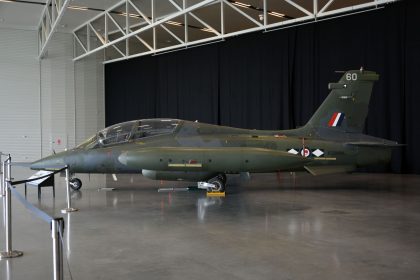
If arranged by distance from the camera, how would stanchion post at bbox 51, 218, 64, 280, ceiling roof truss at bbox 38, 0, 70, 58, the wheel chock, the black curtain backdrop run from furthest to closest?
ceiling roof truss at bbox 38, 0, 70, 58, the black curtain backdrop, the wheel chock, stanchion post at bbox 51, 218, 64, 280

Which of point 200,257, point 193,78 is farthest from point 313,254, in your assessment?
point 193,78

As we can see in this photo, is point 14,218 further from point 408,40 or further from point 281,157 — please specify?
point 408,40

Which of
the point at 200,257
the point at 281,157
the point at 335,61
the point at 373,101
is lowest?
the point at 200,257

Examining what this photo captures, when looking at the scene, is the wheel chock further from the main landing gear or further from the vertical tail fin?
the vertical tail fin

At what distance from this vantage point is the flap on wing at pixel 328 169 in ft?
32.8

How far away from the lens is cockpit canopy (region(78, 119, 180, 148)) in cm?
992

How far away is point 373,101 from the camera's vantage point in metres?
14.3

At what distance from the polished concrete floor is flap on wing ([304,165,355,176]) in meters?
0.47

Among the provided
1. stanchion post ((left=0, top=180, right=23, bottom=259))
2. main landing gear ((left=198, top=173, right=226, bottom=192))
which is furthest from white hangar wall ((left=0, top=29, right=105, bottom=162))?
stanchion post ((left=0, top=180, right=23, bottom=259))

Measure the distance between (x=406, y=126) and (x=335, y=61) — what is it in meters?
3.22

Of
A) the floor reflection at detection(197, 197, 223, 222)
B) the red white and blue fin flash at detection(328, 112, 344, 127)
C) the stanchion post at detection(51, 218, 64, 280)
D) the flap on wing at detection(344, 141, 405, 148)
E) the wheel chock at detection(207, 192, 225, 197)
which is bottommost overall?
the floor reflection at detection(197, 197, 223, 222)

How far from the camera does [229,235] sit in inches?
226

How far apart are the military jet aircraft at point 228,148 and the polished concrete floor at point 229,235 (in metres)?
0.61

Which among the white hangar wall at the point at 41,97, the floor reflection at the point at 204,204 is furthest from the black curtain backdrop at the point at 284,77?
the floor reflection at the point at 204,204
